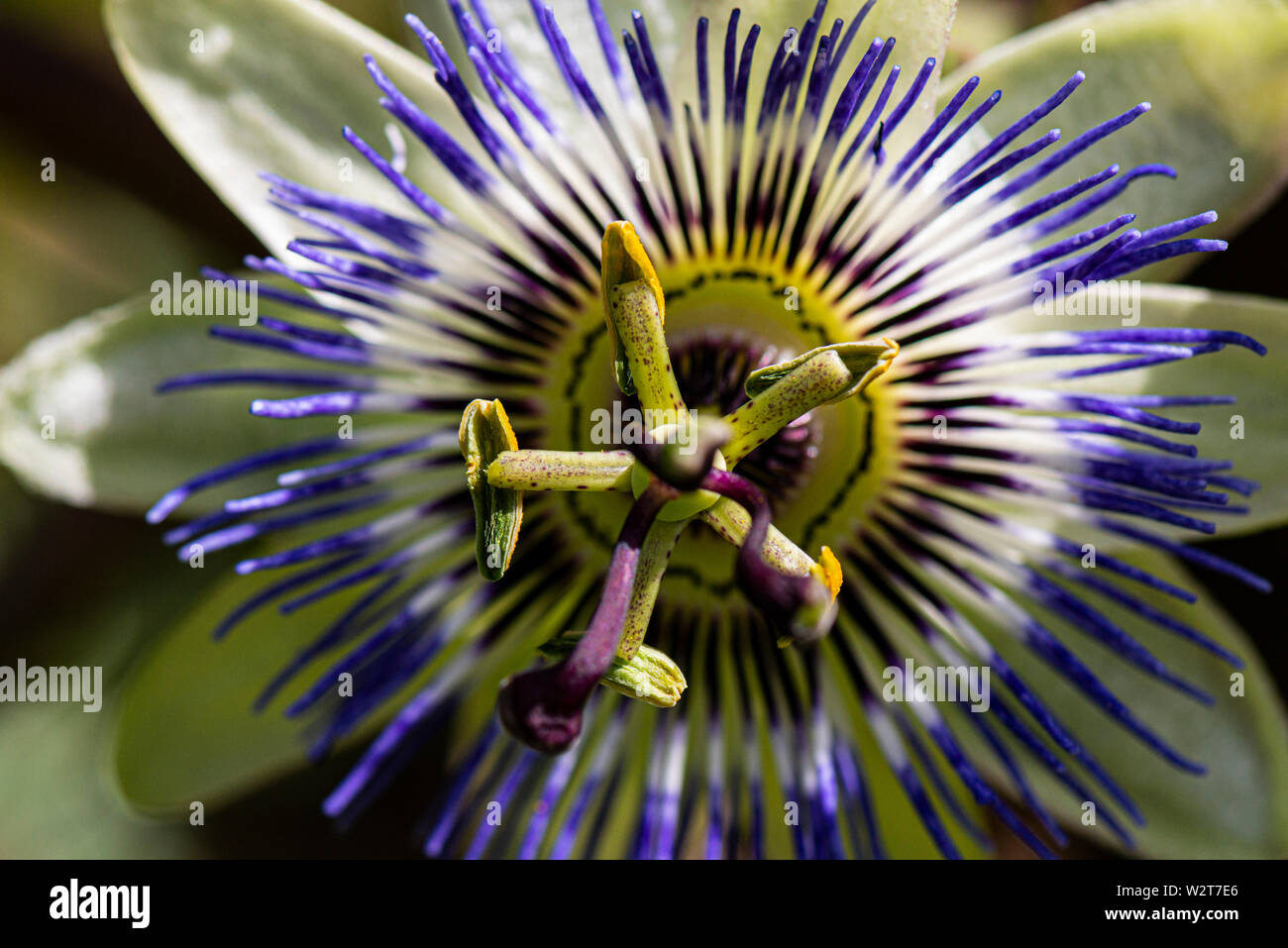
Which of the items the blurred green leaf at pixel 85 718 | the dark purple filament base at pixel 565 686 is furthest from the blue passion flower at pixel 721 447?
the blurred green leaf at pixel 85 718

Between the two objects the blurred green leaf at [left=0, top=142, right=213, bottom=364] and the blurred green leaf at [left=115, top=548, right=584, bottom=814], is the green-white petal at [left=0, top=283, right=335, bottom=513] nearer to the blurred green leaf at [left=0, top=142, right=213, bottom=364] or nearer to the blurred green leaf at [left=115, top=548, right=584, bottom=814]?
the blurred green leaf at [left=115, top=548, right=584, bottom=814]

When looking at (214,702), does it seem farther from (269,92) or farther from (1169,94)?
(1169,94)

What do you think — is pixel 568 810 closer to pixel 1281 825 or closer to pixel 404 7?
pixel 1281 825

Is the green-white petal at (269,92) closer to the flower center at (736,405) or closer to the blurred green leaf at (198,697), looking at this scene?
the flower center at (736,405)

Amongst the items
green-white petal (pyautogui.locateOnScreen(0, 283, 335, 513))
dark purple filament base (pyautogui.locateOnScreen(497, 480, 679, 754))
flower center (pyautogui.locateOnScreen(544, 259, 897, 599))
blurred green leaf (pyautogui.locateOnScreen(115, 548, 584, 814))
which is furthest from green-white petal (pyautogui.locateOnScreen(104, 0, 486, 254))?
dark purple filament base (pyautogui.locateOnScreen(497, 480, 679, 754))

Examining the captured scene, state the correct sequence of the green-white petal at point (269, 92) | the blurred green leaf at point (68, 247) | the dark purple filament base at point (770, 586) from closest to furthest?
the dark purple filament base at point (770, 586)
the green-white petal at point (269, 92)
the blurred green leaf at point (68, 247)

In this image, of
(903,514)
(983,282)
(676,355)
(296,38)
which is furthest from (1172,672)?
(296,38)
